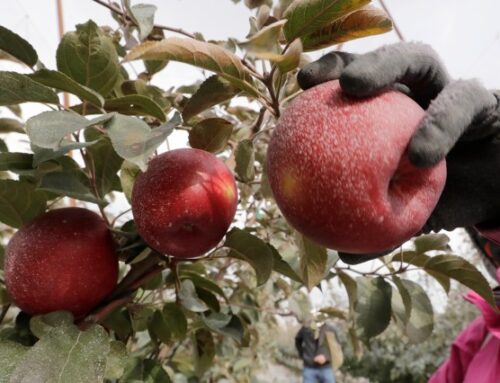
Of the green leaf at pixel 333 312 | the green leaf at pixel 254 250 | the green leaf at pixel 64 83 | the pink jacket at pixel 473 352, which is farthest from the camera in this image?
the green leaf at pixel 333 312

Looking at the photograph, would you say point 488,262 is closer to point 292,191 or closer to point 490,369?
point 490,369

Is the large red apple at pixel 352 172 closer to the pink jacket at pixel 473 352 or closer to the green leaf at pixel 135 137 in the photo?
the green leaf at pixel 135 137

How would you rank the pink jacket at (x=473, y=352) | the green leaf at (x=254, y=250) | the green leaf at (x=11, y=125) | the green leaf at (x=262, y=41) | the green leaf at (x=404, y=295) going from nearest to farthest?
the green leaf at (x=262, y=41) < the green leaf at (x=254, y=250) < the green leaf at (x=11, y=125) < the green leaf at (x=404, y=295) < the pink jacket at (x=473, y=352)

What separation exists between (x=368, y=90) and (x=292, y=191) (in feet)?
0.37

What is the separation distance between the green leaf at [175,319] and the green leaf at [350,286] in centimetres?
31

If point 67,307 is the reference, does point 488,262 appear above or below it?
below

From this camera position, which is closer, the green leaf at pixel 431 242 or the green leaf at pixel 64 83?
the green leaf at pixel 64 83

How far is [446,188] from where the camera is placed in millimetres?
652

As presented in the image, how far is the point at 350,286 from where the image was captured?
889 mm

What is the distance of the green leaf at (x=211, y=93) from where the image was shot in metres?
0.56

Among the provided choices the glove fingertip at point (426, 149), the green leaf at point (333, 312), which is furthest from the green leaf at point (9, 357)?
the green leaf at point (333, 312)

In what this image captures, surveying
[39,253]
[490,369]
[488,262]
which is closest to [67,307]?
[39,253]

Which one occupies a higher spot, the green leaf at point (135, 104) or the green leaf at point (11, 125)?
the green leaf at point (135, 104)

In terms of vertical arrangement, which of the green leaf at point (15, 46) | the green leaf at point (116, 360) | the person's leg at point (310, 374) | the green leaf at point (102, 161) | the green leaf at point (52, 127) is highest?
the green leaf at point (15, 46)
